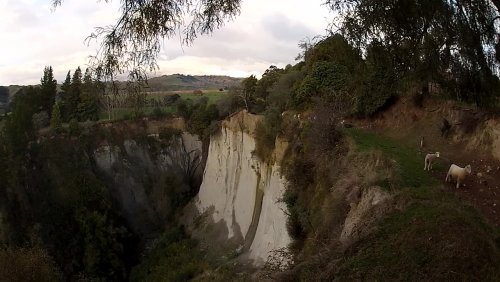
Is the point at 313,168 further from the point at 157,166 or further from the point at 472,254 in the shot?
the point at 157,166

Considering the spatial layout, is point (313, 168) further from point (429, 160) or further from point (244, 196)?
point (244, 196)

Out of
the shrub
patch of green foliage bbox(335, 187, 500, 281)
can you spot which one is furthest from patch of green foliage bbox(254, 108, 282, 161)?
patch of green foliage bbox(335, 187, 500, 281)

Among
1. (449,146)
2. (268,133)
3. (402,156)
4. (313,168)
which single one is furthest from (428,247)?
(268,133)

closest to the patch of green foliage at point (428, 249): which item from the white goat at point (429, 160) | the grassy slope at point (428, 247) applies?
the grassy slope at point (428, 247)

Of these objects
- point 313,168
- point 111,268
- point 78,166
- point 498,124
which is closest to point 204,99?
point 78,166

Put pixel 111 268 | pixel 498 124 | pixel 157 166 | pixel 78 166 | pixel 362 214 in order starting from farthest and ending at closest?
Result: pixel 157 166 < pixel 78 166 < pixel 111 268 < pixel 498 124 < pixel 362 214

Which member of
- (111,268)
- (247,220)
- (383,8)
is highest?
(383,8)
